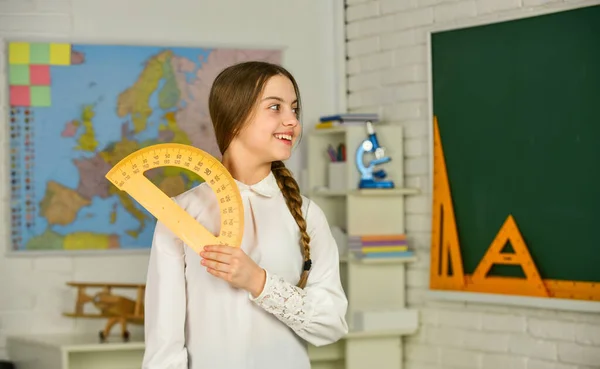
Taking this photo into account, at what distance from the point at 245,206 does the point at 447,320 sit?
2451 mm

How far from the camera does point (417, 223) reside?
175 inches

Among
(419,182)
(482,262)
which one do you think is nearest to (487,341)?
(482,262)

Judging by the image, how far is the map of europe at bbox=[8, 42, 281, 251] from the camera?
4391mm

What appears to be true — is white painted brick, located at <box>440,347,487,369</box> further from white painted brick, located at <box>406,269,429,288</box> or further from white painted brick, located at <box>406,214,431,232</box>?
white painted brick, located at <box>406,214,431,232</box>

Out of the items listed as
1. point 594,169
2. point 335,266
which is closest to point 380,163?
point 594,169

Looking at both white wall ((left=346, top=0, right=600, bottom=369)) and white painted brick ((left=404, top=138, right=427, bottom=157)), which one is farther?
white painted brick ((left=404, top=138, right=427, bottom=157))

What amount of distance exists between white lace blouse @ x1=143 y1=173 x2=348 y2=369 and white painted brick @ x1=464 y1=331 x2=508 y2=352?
7.06ft

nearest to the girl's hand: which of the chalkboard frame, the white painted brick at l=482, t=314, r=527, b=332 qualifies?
the chalkboard frame

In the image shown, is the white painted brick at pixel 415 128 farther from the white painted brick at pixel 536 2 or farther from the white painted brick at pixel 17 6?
the white painted brick at pixel 17 6

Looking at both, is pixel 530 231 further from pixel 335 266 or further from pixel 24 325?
pixel 24 325

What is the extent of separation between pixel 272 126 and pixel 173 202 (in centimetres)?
25

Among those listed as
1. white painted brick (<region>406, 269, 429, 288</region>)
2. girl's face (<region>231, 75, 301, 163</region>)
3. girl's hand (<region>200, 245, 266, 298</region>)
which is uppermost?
girl's face (<region>231, 75, 301, 163</region>)

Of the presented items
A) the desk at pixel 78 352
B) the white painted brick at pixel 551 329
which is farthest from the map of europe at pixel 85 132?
the white painted brick at pixel 551 329

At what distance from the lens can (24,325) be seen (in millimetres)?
4367
